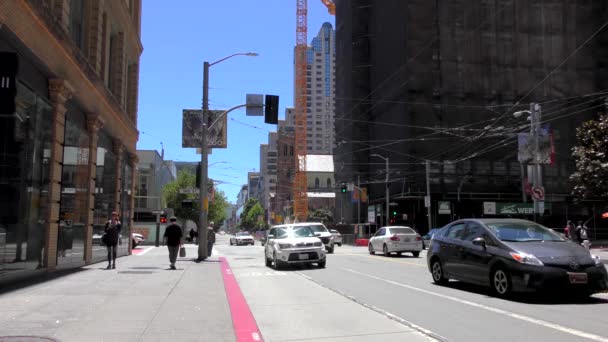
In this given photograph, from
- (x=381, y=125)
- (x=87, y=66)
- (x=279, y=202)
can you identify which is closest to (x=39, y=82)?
(x=87, y=66)

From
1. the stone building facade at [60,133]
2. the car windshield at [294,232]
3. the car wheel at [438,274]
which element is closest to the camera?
the stone building facade at [60,133]

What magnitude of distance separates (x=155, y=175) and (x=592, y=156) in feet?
215

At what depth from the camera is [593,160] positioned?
68.8 ft

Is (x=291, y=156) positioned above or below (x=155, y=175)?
above

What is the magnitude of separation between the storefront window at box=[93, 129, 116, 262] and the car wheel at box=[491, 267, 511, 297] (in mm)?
15025

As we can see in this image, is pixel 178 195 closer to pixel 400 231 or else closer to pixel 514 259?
pixel 400 231

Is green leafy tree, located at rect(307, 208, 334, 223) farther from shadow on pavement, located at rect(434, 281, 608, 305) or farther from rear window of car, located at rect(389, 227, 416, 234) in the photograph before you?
shadow on pavement, located at rect(434, 281, 608, 305)

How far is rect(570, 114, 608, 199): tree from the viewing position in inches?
810

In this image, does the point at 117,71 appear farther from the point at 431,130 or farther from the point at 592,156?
the point at 431,130

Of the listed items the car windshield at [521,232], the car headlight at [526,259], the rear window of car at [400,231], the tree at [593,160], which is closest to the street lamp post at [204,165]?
the rear window of car at [400,231]

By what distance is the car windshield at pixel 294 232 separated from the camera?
64.4 feet

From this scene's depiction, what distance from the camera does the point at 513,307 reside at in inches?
372

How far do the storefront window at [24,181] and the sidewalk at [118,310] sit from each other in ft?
2.95

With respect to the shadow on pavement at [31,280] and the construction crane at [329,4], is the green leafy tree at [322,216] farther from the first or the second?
the shadow on pavement at [31,280]
